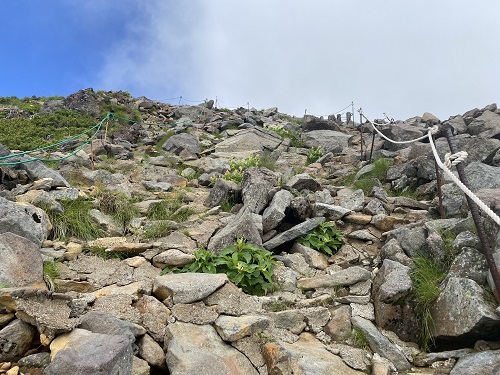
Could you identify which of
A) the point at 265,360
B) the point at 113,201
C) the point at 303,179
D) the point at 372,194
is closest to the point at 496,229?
the point at 265,360

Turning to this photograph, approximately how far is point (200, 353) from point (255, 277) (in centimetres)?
161

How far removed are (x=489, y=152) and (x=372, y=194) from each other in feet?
9.74

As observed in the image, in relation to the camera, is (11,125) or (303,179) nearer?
(303,179)

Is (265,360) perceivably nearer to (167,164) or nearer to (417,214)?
(417,214)

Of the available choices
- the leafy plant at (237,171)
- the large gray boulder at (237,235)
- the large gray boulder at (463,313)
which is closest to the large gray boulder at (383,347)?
the large gray boulder at (463,313)

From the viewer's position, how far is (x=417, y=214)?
6742mm

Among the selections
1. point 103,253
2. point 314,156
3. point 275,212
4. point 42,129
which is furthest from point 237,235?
point 42,129

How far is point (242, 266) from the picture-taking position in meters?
4.86

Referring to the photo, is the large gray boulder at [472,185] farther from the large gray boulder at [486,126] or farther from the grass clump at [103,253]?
the large gray boulder at [486,126]

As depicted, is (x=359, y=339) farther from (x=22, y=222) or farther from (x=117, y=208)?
(x=117, y=208)

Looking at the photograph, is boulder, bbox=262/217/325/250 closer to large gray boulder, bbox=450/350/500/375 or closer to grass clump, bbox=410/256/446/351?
grass clump, bbox=410/256/446/351

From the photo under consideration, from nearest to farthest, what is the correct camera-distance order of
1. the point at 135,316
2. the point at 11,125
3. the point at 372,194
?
the point at 135,316
the point at 372,194
the point at 11,125

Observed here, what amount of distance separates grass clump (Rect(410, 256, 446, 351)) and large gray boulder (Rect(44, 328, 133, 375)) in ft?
9.52

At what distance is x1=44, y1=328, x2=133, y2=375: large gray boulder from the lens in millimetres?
2617
